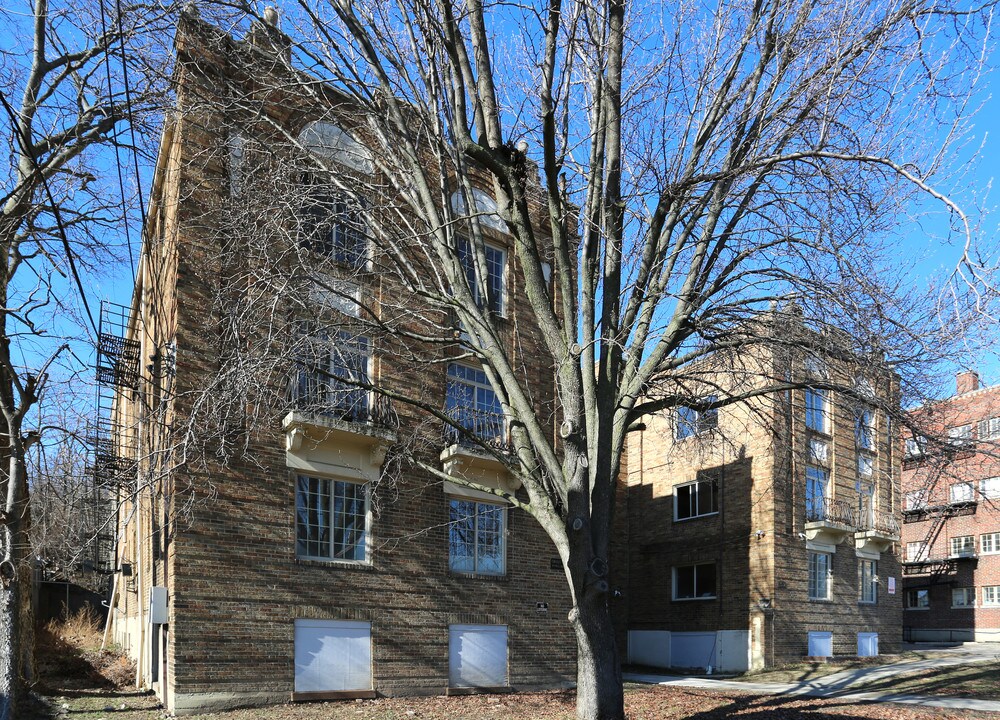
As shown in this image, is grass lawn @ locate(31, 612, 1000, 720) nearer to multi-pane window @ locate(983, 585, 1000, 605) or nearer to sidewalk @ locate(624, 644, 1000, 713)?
sidewalk @ locate(624, 644, 1000, 713)

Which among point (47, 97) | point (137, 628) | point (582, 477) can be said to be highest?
point (47, 97)

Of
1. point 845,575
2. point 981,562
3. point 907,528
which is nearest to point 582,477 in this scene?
point 845,575

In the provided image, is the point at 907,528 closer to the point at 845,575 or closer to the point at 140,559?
the point at 845,575

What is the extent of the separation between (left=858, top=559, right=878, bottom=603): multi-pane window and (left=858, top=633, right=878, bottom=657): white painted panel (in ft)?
4.02

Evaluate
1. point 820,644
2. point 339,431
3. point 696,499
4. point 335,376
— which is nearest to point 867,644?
point 820,644

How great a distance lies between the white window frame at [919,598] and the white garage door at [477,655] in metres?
31.7

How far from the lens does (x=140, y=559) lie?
19.5m

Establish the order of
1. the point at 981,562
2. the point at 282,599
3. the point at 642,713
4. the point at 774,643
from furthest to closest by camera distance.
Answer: the point at 981,562 < the point at 774,643 < the point at 282,599 < the point at 642,713

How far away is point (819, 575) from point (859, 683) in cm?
907

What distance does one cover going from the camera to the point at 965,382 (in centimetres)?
1082

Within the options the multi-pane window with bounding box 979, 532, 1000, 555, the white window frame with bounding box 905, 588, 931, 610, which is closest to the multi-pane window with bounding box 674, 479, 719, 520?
the multi-pane window with bounding box 979, 532, 1000, 555

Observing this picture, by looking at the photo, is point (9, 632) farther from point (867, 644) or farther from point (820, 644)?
point (867, 644)

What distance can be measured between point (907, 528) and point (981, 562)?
5227 millimetres

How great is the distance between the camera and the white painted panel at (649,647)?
94.5 ft
